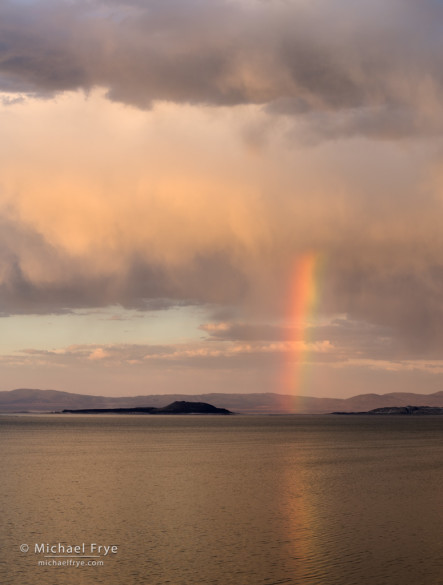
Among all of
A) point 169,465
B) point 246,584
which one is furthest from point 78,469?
point 246,584

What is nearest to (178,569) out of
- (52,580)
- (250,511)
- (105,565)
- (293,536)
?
(105,565)

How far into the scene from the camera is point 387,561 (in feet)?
101

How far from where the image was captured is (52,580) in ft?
91.4

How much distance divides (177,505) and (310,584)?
22.1 meters

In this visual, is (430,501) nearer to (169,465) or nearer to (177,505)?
(177,505)

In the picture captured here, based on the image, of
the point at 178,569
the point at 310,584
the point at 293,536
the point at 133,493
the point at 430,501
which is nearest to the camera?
the point at 310,584

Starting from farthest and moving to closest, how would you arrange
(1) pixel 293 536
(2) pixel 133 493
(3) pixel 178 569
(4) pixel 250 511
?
(2) pixel 133 493
(4) pixel 250 511
(1) pixel 293 536
(3) pixel 178 569

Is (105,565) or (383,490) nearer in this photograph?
(105,565)

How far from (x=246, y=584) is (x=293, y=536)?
987 cm

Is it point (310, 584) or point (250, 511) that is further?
point (250, 511)

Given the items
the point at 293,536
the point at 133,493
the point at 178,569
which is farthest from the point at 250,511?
the point at 178,569

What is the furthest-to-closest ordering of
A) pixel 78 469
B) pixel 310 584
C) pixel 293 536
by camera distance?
pixel 78 469, pixel 293 536, pixel 310 584

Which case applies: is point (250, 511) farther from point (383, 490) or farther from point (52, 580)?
point (52, 580)

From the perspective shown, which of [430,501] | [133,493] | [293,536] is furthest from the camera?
[133,493]
